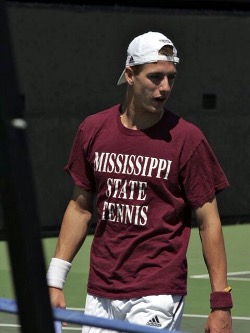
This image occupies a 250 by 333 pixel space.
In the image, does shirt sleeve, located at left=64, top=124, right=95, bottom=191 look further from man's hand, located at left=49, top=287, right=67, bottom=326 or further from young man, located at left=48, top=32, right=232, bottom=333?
man's hand, located at left=49, top=287, right=67, bottom=326

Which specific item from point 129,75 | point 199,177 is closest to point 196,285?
point 129,75

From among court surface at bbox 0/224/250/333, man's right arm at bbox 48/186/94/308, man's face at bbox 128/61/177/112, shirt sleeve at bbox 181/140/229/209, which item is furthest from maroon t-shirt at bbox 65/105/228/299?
court surface at bbox 0/224/250/333

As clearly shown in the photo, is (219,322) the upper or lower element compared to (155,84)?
lower

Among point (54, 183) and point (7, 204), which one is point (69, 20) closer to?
point (54, 183)

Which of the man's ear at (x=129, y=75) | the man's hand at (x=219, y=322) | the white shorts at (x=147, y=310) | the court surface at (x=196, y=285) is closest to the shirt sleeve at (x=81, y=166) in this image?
the man's ear at (x=129, y=75)

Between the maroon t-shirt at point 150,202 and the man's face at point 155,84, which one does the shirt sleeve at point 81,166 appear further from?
the man's face at point 155,84

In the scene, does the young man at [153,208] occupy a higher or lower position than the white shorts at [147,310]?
higher

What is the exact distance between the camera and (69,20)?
18109 mm

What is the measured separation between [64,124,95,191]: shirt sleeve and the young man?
0.12 metres

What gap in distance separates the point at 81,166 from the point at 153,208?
50cm

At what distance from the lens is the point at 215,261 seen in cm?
595

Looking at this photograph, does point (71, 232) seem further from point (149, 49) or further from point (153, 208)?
point (149, 49)

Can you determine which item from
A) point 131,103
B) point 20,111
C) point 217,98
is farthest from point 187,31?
point 20,111

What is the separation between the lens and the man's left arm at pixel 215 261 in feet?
19.2
